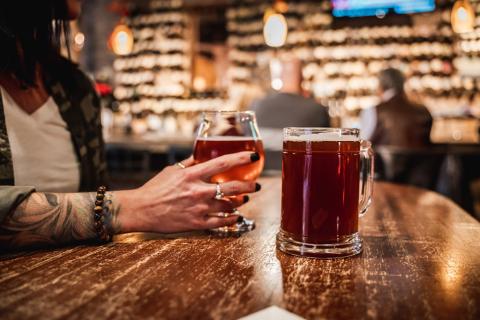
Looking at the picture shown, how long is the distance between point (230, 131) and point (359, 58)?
6922mm

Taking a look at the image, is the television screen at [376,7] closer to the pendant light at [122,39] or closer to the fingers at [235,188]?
the pendant light at [122,39]

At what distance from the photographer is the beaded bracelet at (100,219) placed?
32.4 inches

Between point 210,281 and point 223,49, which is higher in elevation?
point 223,49

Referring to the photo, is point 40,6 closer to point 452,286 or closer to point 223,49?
point 452,286

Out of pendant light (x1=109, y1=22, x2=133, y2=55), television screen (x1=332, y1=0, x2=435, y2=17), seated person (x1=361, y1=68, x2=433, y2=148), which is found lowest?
seated person (x1=361, y1=68, x2=433, y2=148)

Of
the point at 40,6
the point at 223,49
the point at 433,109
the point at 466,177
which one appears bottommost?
the point at 466,177

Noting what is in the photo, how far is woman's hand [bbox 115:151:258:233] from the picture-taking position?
33.5 inches

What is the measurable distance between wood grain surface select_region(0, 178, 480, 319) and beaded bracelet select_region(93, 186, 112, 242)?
0.03 meters

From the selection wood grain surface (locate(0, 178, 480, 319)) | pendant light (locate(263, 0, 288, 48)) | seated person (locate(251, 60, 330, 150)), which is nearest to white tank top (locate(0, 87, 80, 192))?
wood grain surface (locate(0, 178, 480, 319))

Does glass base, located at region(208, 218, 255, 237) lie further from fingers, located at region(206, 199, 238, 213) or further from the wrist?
the wrist

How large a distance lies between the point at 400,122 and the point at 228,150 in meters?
3.78

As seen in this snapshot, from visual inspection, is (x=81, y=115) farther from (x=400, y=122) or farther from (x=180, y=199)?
(x=400, y=122)

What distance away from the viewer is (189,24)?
8.81m

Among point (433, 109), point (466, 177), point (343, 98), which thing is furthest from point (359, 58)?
point (466, 177)
